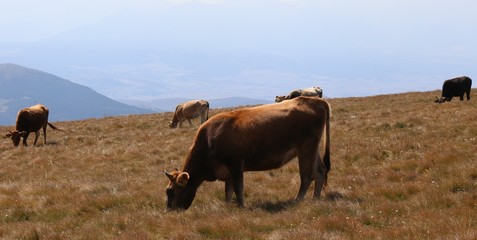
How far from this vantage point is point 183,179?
10.5m

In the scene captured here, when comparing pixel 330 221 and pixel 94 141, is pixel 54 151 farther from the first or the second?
pixel 330 221

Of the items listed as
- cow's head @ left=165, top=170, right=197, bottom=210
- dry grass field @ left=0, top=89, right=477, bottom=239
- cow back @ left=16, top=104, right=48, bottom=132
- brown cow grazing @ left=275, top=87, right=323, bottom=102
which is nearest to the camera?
dry grass field @ left=0, top=89, right=477, bottom=239

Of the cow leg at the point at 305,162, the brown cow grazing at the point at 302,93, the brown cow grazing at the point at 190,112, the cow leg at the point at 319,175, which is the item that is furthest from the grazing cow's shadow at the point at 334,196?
the brown cow grazing at the point at 302,93

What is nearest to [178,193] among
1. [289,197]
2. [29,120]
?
[289,197]

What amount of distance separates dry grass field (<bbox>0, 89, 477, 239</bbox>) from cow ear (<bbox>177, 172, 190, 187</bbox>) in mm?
548

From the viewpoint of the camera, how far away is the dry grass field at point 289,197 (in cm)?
808

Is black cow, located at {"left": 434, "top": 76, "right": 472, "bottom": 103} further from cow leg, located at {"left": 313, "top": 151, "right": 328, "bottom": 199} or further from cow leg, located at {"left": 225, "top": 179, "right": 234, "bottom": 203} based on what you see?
cow leg, located at {"left": 225, "top": 179, "right": 234, "bottom": 203}

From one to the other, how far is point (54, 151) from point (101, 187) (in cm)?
1085

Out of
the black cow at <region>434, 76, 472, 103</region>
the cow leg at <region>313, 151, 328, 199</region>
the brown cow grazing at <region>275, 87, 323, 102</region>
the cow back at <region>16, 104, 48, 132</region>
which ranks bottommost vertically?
the cow back at <region>16, 104, 48, 132</region>

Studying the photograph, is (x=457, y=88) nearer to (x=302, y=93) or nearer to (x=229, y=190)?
(x=302, y=93)

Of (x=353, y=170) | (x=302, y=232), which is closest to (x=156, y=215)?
(x=302, y=232)

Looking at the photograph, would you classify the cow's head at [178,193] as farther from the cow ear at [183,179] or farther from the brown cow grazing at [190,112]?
the brown cow grazing at [190,112]

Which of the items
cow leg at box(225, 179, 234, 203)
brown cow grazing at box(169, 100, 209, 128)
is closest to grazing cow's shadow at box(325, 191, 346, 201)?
cow leg at box(225, 179, 234, 203)

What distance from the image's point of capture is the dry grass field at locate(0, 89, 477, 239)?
8078mm
